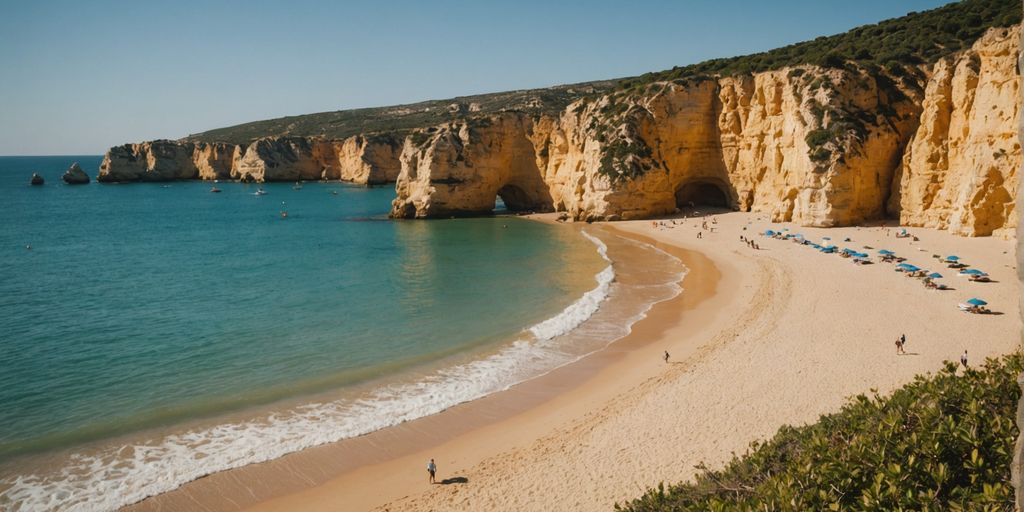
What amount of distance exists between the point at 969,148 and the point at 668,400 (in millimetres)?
27127

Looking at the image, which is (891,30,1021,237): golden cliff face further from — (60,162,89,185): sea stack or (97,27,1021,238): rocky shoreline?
(60,162,89,185): sea stack

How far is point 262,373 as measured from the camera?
1784 centimetres

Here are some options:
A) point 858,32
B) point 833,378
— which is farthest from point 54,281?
point 858,32

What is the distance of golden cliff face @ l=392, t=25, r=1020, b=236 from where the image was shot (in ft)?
97.6

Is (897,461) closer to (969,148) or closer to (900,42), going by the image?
(969,148)

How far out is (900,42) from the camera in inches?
1686

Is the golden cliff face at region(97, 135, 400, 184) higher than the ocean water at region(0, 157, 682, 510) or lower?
higher

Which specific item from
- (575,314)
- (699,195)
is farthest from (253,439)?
(699,195)

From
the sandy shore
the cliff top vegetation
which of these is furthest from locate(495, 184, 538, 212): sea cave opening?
the sandy shore

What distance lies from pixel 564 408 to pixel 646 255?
22264 mm

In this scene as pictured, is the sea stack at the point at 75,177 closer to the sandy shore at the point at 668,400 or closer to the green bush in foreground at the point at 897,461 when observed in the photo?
the sandy shore at the point at 668,400

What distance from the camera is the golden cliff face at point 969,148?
27891 mm

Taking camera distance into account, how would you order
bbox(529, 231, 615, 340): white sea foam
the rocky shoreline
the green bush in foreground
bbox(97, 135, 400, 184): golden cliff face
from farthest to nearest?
bbox(97, 135, 400, 184): golden cliff face → the rocky shoreline → bbox(529, 231, 615, 340): white sea foam → the green bush in foreground

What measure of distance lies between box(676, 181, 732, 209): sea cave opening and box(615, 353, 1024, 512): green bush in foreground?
157 ft
